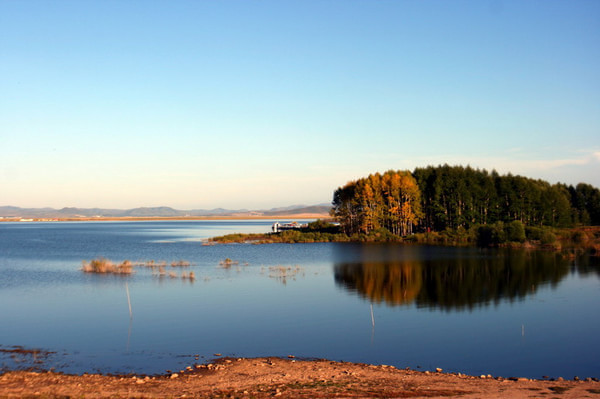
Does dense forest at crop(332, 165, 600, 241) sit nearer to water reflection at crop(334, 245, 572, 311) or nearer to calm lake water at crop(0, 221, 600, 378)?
water reflection at crop(334, 245, 572, 311)

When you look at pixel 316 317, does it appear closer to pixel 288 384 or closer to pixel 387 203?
pixel 288 384

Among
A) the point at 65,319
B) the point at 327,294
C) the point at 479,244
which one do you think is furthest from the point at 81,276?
the point at 479,244

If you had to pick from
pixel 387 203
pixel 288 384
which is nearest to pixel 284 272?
pixel 288 384

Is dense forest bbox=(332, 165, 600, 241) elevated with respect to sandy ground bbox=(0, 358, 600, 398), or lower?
elevated

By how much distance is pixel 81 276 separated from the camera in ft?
142

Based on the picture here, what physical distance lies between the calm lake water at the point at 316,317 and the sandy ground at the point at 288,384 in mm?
1801

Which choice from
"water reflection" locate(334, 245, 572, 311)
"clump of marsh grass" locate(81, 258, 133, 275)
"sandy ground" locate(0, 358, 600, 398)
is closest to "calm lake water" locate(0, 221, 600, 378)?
"water reflection" locate(334, 245, 572, 311)

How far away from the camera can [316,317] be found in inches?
1047

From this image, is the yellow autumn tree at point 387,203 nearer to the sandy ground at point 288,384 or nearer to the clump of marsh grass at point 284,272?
the clump of marsh grass at point 284,272

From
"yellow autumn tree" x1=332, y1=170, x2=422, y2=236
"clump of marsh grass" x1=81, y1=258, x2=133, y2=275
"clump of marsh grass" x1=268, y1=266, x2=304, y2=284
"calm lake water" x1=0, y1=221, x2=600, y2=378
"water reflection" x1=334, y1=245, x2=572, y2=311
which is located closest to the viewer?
"calm lake water" x1=0, y1=221, x2=600, y2=378

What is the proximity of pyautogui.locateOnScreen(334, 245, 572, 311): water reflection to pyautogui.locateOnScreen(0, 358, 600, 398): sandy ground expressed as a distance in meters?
13.8

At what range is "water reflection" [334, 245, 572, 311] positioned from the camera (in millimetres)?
32469

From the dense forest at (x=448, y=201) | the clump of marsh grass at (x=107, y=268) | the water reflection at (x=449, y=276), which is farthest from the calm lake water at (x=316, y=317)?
the dense forest at (x=448, y=201)

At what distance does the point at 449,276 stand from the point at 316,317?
19.1 meters
